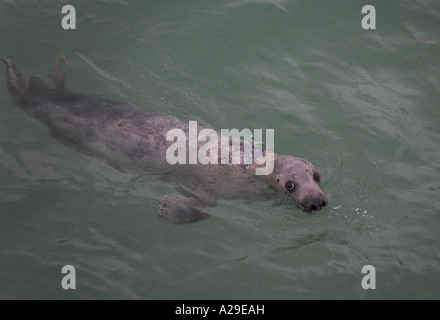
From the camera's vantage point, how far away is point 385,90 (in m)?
8.72

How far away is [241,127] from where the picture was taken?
789 cm

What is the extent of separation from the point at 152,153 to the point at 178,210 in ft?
3.16

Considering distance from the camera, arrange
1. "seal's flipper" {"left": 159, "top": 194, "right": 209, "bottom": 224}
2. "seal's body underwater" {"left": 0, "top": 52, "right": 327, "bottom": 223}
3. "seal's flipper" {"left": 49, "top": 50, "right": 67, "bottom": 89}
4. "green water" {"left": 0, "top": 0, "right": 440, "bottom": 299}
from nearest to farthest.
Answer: "green water" {"left": 0, "top": 0, "right": 440, "bottom": 299}, "seal's flipper" {"left": 159, "top": 194, "right": 209, "bottom": 224}, "seal's body underwater" {"left": 0, "top": 52, "right": 327, "bottom": 223}, "seal's flipper" {"left": 49, "top": 50, "right": 67, "bottom": 89}

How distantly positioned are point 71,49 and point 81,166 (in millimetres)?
2780

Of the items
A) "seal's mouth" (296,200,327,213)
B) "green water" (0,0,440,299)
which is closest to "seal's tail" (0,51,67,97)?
"green water" (0,0,440,299)

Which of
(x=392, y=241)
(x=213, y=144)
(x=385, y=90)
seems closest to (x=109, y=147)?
(x=213, y=144)

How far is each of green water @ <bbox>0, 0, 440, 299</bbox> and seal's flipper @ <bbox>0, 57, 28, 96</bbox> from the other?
27 cm

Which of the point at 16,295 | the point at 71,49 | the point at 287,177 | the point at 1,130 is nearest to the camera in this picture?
the point at 16,295

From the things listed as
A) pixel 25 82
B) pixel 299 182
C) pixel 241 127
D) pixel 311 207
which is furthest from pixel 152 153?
pixel 25 82

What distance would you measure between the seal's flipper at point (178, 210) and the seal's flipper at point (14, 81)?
3024mm

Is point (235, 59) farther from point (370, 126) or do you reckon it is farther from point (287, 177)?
point (287, 177)

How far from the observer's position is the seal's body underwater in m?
6.20

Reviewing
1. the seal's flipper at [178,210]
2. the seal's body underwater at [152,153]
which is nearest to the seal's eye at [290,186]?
the seal's body underwater at [152,153]

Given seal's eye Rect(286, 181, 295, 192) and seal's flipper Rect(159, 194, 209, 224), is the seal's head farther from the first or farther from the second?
seal's flipper Rect(159, 194, 209, 224)
